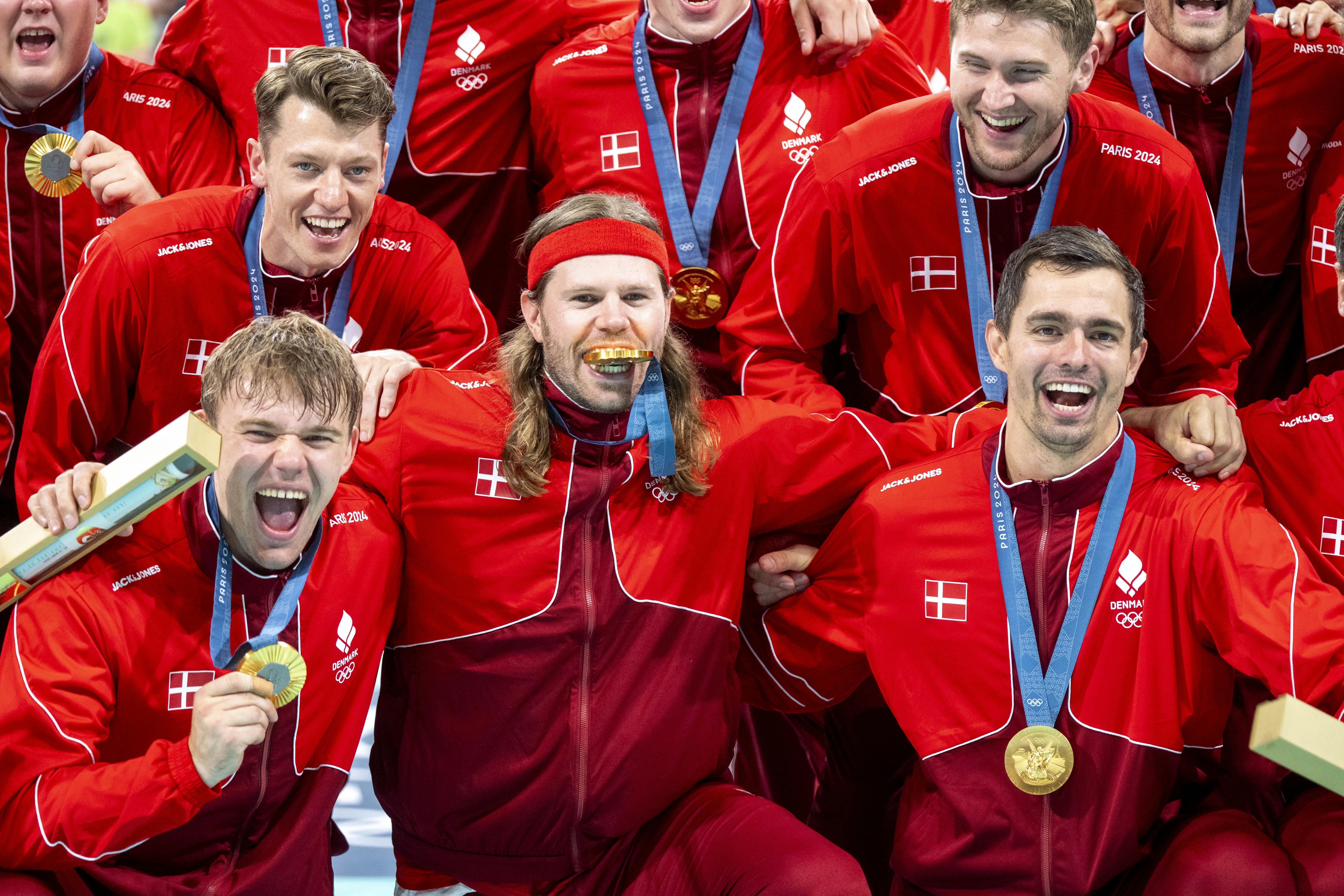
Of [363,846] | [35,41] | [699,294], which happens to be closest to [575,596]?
[699,294]

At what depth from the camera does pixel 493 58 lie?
5418mm

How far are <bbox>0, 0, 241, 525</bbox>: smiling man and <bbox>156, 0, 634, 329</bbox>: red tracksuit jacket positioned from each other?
0.78ft

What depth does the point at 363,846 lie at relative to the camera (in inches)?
211

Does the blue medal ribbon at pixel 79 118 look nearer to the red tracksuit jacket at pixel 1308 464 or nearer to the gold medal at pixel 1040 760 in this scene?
the gold medal at pixel 1040 760

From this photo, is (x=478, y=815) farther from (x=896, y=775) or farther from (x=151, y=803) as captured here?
(x=896, y=775)

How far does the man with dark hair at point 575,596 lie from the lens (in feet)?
13.8

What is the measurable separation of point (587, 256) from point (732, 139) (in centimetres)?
109

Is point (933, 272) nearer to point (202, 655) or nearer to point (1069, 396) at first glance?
point (1069, 396)

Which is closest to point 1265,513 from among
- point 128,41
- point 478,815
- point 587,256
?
point 587,256

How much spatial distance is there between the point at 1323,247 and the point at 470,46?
9.46ft

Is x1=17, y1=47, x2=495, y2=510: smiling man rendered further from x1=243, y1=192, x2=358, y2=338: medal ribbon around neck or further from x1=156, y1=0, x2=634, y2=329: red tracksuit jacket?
x1=156, y1=0, x2=634, y2=329: red tracksuit jacket

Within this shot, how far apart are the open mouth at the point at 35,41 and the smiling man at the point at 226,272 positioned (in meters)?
0.80

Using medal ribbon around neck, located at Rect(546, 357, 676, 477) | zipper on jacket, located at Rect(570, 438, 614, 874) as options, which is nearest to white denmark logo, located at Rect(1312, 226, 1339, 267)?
medal ribbon around neck, located at Rect(546, 357, 676, 477)

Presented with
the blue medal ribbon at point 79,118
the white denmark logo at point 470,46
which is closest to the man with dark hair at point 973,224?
the white denmark logo at point 470,46
